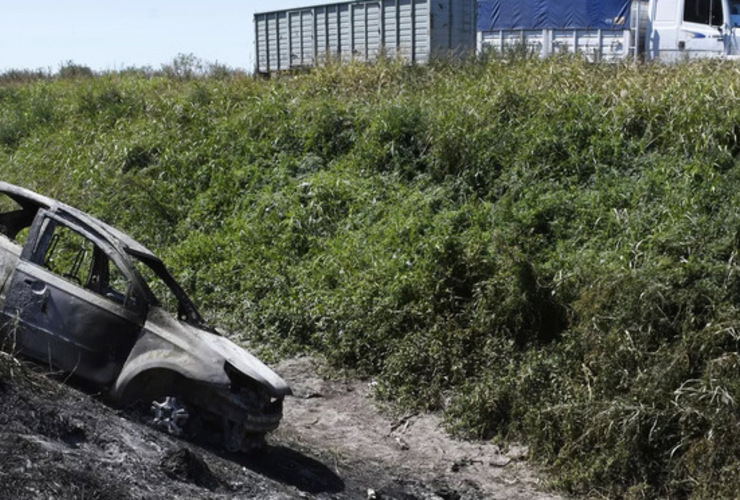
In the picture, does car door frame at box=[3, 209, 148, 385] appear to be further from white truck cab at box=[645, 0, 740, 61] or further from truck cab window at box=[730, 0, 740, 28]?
truck cab window at box=[730, 0, 740, 28]

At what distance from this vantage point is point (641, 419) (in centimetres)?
880

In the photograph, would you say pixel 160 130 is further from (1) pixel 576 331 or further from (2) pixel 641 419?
(2) pixel 641 419

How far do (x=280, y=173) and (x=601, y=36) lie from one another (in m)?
11.0

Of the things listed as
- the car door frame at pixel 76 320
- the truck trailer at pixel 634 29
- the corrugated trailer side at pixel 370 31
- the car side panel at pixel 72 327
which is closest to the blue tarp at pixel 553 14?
the truck trailer at pixel 634 29

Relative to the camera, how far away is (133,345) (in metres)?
8.35

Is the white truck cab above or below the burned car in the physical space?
above

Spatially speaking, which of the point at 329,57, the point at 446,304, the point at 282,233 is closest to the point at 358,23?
the point at 329,57

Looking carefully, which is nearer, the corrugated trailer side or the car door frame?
the car door frame

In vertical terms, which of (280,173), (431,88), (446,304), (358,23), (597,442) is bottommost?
(597,442)

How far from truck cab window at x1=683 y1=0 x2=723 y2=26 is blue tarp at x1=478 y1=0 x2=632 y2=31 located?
1586 millimetres

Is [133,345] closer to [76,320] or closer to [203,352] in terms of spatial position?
[76,320]

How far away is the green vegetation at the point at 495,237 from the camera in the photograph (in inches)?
358

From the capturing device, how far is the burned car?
319 inches

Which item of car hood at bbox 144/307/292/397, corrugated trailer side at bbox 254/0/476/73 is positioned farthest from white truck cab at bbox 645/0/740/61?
car hood at bbox 144/307/292/397
